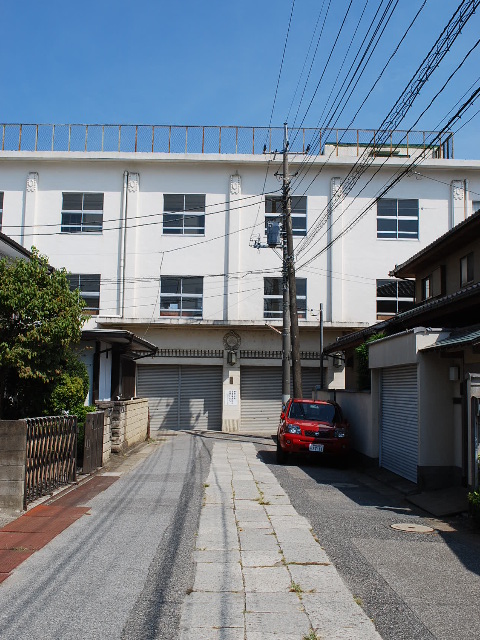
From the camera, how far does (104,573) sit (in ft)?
21.0

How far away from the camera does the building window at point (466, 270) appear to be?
17938mm

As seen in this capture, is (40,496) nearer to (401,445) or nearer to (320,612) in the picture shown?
(320,612)

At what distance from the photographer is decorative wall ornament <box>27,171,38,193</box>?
28484 millimetres

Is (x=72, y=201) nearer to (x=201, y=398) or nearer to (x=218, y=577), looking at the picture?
(x=201, y=398)

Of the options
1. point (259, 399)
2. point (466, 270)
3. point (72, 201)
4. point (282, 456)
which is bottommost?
point (282, 456)

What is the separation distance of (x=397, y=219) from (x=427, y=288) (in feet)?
26.2

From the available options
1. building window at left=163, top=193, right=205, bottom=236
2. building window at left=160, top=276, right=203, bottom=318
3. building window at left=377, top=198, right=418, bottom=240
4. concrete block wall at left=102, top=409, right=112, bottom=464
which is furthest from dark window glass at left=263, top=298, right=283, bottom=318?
concrete block wall at left=102, top=409, right=112, bottom=464

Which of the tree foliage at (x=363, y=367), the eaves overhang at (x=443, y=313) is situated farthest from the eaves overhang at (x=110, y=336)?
the eaves overhang at (x=443, y=313)

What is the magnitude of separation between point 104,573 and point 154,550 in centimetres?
101

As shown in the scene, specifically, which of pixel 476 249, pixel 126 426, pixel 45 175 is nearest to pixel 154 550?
pixel 126 426

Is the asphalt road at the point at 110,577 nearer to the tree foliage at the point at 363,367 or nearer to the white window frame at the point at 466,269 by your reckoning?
the tree foliage at the point at 363,367

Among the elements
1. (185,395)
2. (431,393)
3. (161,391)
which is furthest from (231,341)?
(431,393)

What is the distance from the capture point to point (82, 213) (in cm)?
2875

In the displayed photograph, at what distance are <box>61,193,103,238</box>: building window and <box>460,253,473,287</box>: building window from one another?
636 inches
